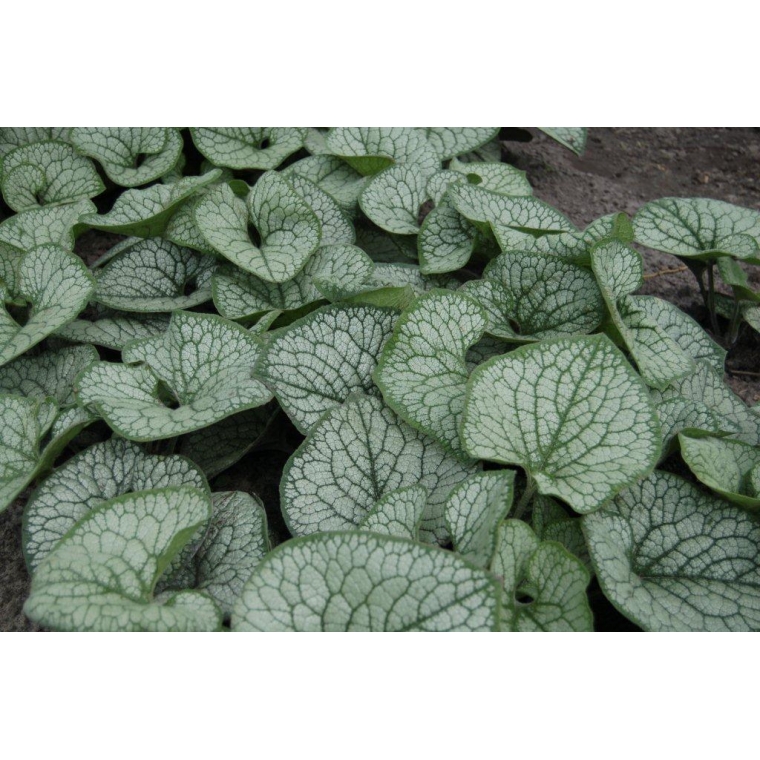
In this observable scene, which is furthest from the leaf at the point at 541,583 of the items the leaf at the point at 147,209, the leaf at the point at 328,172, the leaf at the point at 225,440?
the leaf at the point at 328,172

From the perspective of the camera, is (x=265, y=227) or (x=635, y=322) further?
(x=265, y=227)

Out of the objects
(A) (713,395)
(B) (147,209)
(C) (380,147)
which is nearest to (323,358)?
(B) (147,209)

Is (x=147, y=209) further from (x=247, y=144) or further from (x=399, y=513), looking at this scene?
(x=399, y=513)

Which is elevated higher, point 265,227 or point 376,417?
point 265,227

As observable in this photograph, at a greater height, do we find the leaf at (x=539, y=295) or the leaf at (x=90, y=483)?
the leaf at (x=539, y=295)

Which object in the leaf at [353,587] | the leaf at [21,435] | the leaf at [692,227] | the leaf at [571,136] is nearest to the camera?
the leaf at [353,587]

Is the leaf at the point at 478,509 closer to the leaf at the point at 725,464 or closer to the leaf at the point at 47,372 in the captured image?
the leaf at the point at 725,464

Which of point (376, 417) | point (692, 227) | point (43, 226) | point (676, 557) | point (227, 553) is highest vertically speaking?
point (692, 227)

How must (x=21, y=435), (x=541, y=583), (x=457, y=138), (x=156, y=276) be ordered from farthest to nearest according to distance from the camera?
(x=457, y=138) < (x=156, y=276) < (x=21, y=435) < (x=541, y=583)
